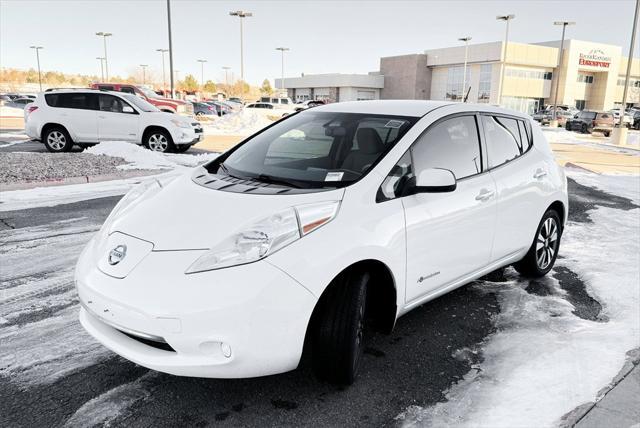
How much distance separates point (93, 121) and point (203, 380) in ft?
41.3

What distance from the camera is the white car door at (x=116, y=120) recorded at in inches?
556

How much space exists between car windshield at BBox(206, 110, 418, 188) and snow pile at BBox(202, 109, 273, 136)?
19.8 meters

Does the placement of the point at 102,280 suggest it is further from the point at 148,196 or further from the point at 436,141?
the point at 436,141

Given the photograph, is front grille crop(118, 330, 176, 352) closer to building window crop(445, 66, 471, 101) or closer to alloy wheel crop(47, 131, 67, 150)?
alloy wheel crop(47, 131, 67, 150)

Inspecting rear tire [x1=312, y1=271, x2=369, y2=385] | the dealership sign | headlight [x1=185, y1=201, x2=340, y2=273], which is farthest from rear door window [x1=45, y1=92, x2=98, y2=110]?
the dealership sign

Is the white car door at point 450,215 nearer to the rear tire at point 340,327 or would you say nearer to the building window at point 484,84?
the rear tire at point 340,327

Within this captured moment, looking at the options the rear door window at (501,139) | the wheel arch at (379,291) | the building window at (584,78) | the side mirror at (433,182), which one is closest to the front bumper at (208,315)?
the wheel arch at (379,291)

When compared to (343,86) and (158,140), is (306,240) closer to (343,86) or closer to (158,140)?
(158,140)

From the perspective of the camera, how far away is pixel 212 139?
→ 66.8ft

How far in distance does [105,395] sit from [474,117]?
10.6 feet

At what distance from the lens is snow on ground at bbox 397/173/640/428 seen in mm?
2912

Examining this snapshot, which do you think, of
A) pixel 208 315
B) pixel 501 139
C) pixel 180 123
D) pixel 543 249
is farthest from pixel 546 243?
pixel 180 123

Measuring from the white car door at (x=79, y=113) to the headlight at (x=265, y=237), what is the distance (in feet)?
42.0

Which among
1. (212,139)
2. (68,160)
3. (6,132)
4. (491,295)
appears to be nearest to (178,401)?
(491,295)
